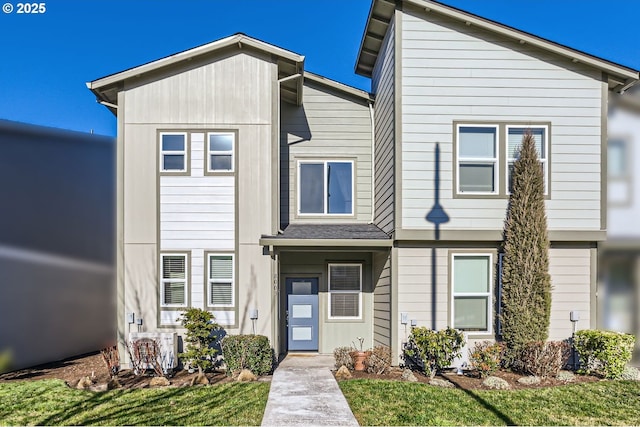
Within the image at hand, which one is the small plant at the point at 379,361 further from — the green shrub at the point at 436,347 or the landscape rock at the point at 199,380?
the landscape rock at the point at 199,380

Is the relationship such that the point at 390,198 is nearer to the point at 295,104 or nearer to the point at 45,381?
the point at 295,104

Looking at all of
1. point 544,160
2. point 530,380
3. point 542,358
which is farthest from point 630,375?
point 544,160

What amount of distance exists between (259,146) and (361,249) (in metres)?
3.11

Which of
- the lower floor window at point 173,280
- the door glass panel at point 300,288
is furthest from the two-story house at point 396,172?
the door glass panel at point 300,288

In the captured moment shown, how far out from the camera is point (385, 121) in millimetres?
11203

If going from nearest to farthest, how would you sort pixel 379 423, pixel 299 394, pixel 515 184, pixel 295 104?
pixel 379 423, pixel 299 394, pixel 515 184, pixel 295 104

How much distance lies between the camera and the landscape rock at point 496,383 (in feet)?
28.8

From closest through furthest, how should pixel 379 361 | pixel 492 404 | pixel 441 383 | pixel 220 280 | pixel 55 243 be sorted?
1. pixel 492 404
2. pixel 441 383
3. pixel 379 361
4. pixel 220 280
5. pixel 55 243

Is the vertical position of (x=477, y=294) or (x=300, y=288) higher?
(x=477, y=294)

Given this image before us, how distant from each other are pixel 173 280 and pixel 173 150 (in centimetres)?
278

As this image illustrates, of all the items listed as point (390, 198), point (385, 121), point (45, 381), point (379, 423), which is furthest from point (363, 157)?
point (45, 381)

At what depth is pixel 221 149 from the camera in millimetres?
10867

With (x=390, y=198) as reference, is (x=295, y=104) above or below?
above

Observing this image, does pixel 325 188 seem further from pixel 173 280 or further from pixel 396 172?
pixel 173 280
